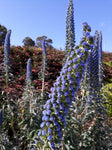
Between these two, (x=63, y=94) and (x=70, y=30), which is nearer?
(x=63, y=94)

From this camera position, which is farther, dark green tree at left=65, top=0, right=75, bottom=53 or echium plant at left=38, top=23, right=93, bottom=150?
dark green tree at left=65, top=0, right=75, bottom=53

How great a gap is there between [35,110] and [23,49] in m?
7.84

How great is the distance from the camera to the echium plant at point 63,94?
156 centimetres

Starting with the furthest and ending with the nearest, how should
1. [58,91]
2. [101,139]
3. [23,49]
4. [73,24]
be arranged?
1. [23,49]
2. [73,24]
3. [101,139]
4. [58,91]

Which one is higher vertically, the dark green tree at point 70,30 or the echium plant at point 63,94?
the dark green tree at point 70,30

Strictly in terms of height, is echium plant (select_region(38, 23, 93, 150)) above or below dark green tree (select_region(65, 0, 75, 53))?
below

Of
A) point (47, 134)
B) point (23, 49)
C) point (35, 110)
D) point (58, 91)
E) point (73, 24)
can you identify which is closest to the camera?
point (58, 91)

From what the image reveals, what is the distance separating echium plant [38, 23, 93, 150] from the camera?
1563mm

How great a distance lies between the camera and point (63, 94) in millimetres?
1569

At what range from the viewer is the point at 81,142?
296cm

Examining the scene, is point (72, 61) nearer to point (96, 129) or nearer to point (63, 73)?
point (63, 73)

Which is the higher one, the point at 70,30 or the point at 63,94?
the point at 70,30

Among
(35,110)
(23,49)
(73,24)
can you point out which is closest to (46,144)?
(35,110)

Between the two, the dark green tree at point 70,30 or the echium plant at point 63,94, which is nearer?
the echium plant at point 63,94
